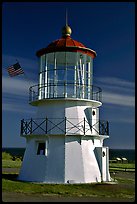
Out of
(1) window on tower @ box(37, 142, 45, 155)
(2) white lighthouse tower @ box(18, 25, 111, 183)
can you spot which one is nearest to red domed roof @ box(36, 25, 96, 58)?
Answer: (2) white lighthouse tower @ box(18, 25, 111, 183)

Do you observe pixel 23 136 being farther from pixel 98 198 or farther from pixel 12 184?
pixel 98 198

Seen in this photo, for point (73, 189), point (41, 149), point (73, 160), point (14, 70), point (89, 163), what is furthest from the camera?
point (14, 70)

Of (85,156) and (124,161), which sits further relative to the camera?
(124,161)

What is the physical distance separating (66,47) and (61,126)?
14.3ft

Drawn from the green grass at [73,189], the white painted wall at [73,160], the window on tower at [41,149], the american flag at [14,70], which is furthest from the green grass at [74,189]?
the american flag at [14,70]

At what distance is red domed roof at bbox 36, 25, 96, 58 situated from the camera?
1952 cm

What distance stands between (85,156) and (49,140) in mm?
2124

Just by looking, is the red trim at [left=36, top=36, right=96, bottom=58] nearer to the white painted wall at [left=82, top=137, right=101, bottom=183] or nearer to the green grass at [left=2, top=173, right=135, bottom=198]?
the white painted wall at [left=82, top=137, right=101, bottom=183]

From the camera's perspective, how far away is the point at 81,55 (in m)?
20.4

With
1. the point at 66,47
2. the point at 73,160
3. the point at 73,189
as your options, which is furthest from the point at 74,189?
the point at 66,47

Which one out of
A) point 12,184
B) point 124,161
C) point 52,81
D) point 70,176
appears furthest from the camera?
point 124,161

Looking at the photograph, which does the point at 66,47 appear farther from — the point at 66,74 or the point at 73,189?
the point at 73,189

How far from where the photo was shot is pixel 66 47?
63.8ft

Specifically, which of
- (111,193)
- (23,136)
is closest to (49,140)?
(23,136)
